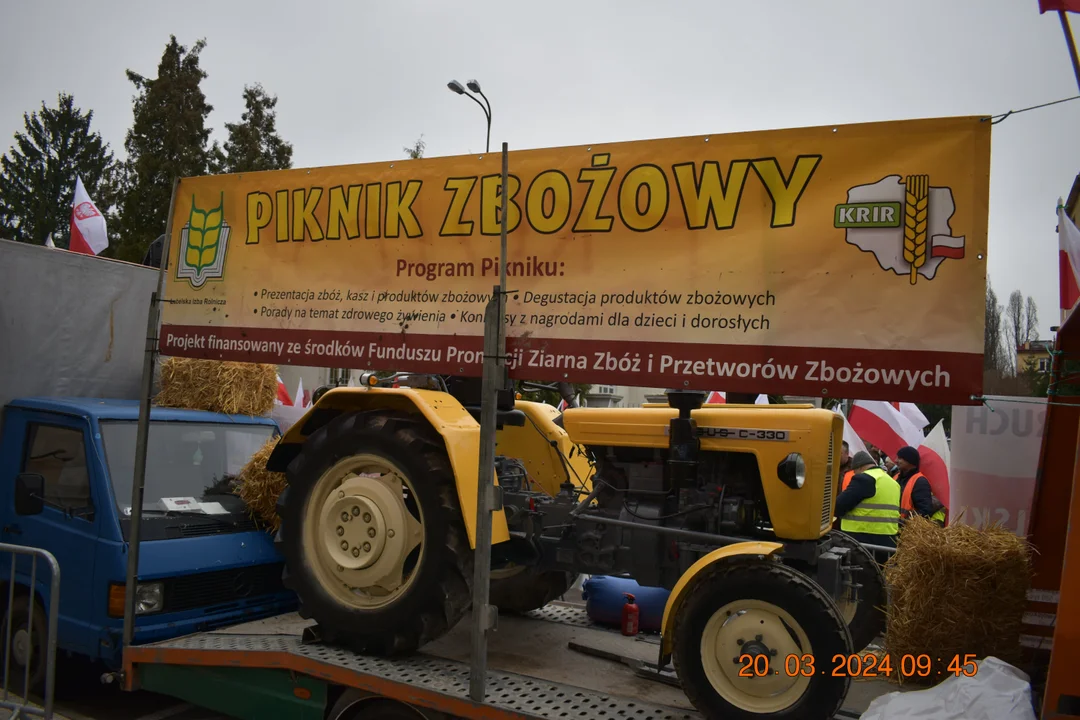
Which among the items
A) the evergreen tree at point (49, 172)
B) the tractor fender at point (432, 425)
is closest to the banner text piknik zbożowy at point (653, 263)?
the tractor fender at point (432, 425)

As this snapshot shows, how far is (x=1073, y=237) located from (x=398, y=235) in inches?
123

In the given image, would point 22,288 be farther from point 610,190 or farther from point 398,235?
point 610,190

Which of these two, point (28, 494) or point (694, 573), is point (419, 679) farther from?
point (28, 494)

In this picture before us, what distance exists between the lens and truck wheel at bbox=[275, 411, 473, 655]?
12.0ft

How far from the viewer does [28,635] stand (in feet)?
15.6

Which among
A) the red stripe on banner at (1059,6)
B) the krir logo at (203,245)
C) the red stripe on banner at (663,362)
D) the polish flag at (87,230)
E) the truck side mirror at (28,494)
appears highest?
the red stripe on banner at (1059,6)

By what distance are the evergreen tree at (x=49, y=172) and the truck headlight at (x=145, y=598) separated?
3355 centimetres

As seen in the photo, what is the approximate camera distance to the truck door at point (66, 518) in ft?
14.9

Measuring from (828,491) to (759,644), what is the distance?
3.32 feet

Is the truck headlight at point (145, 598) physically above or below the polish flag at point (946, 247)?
below

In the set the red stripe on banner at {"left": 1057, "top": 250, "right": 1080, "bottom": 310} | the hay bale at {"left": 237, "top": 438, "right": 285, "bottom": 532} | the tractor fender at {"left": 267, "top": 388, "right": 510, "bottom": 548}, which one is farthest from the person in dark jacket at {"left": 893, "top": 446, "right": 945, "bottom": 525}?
the hay bale at {"left": 237, "top": 438, "right": 285, "bottom": 532}

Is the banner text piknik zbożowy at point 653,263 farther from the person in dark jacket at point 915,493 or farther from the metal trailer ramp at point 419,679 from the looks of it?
the person in dark jacket at point 915,493
